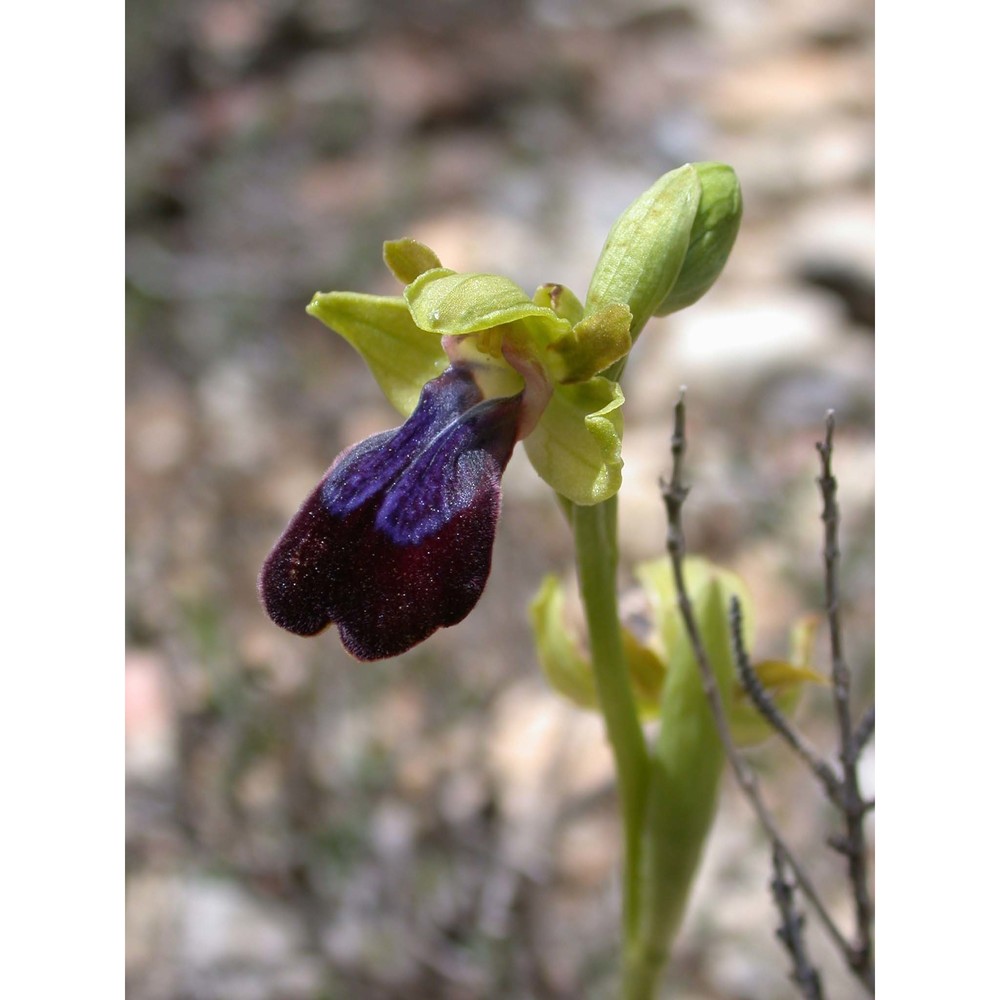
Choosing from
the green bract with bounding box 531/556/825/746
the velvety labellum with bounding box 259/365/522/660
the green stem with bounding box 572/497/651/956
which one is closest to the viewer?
the velvety labellum with bounding box 259/365/522/660

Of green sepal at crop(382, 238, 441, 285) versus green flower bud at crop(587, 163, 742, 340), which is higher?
green sepal at crop(382, 238, 441, 285)

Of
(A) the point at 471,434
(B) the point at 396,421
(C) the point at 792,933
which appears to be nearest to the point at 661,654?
(C) the point at 792,933

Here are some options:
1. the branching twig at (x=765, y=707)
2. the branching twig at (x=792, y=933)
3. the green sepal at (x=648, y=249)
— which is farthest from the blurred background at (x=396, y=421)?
the green sepal at (x=648, y=249)

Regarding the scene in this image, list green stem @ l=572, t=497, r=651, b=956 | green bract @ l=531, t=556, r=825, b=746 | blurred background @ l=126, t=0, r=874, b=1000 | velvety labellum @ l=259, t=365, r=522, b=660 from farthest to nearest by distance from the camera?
blurred background @ l=126, t=0, r=874, b=1000, green bract @ l=531, t=556, r=825, b=746, green stem @ l=572, t=497, r=651, b=956, velvety labellum @ l=259, t=365, r=522, b=660

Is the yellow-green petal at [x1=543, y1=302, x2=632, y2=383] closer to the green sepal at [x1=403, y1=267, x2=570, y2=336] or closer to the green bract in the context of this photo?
the green sepal at [x1=403, y1=267, x2=570, y2=336]

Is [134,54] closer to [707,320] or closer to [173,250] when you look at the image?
[173,250]

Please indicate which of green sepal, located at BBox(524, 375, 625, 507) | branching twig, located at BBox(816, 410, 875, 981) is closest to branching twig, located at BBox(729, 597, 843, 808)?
branching twig, located at BBox(816, 410, 875, 981)

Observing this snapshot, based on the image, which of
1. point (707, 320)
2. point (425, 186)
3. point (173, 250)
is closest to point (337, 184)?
point (425, 186)
